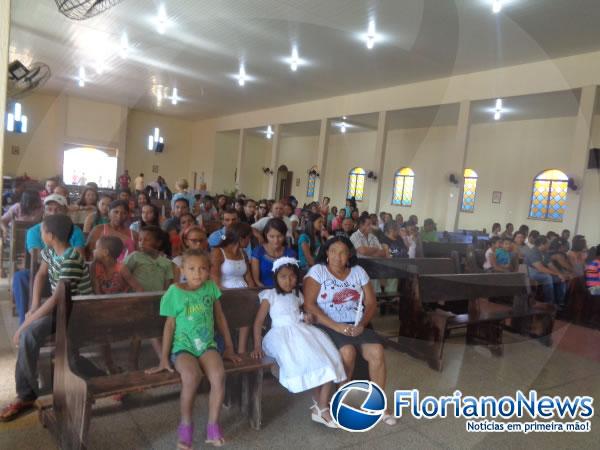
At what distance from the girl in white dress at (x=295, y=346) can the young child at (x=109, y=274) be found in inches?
37.2

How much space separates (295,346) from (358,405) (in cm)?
59

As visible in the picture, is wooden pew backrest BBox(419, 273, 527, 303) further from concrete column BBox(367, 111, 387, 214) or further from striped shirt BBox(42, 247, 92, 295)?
concrete column BBox(367, 111, 387, 214)

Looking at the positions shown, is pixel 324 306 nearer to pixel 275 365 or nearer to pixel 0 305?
pixel 275 365

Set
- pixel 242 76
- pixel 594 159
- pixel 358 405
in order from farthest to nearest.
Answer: pixel 242 76 < pixel 594 159 < pixel 358 405

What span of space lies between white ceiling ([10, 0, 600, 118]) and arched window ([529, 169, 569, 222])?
4720mm

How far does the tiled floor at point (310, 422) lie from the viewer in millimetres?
2387

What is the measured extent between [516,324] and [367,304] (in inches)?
114

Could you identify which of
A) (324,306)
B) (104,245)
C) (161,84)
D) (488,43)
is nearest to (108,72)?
(161,84)

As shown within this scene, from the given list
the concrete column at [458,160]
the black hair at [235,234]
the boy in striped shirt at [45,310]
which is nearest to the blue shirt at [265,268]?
the black hair at [235,234]

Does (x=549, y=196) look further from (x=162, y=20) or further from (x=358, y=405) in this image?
(x=358, y=405)

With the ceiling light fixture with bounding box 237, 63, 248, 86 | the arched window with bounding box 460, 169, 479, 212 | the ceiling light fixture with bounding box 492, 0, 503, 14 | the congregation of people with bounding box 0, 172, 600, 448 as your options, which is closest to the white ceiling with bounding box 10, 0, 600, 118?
the ceiling light fixture with bounding box 492, 0, 503, 14

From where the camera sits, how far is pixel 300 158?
20000 mm

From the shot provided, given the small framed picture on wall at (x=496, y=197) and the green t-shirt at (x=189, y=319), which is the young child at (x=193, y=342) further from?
the small framed picture on wall at (x=496, y=197)

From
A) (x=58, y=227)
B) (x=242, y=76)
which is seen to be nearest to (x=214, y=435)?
(x=58, y=227)
